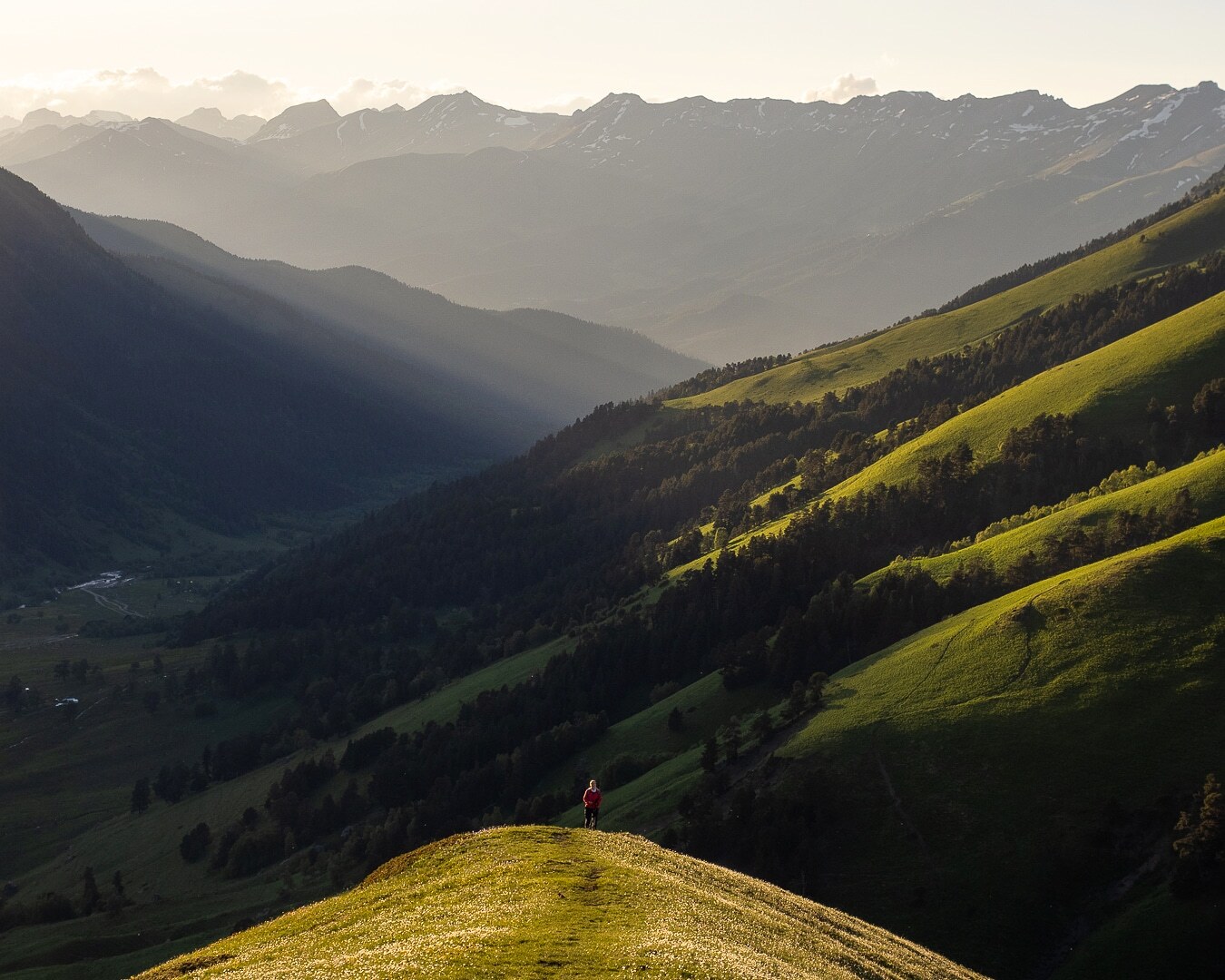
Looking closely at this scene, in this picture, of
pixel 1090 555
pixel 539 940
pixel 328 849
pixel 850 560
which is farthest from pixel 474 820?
pixel 539 940

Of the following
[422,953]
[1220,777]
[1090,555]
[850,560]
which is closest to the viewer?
[422,953]

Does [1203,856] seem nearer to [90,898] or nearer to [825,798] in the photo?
[825,798]

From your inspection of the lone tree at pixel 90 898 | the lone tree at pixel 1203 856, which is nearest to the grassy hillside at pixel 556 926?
the lone tree at pixel 1203 856

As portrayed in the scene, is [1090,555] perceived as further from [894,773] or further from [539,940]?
[539,940]

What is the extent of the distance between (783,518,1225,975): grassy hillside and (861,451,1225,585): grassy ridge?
21.7 metres

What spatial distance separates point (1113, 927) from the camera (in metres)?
83.5

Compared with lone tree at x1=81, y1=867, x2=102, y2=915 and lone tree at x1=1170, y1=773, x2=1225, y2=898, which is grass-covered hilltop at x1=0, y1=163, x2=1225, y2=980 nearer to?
lone tree at x1=1170, y1=773, x2=1225, y2=898

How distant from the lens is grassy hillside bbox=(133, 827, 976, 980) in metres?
42.0

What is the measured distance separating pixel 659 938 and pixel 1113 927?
5434 centimetres

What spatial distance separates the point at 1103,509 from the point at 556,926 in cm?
12748

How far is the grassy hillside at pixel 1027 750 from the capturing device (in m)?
89.4

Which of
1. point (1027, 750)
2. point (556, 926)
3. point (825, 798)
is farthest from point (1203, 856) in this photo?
point (556, 926)

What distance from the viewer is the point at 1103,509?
15300cm

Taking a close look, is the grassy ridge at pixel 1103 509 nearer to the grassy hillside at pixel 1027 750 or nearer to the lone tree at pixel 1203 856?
the grassy hillside at pixel 1027 750
